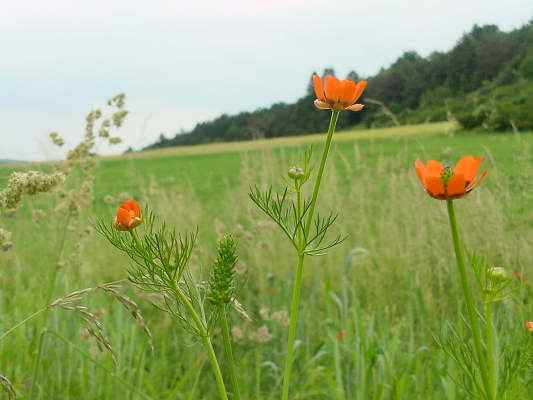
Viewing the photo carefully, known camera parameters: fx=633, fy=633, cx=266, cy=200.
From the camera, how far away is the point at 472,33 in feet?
132

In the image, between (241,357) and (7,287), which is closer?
(241,357)

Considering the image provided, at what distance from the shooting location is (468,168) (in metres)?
0.92

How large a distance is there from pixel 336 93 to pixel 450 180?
251mm

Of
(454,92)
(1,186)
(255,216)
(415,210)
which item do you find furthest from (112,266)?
(454,92)

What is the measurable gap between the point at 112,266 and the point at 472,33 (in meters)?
40.0

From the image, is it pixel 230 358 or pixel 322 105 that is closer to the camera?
pixel 230 358

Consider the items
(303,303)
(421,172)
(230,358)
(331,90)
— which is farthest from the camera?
(303,303)

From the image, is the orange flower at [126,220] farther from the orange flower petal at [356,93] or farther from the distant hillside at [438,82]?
the distant hillside at [438,82]

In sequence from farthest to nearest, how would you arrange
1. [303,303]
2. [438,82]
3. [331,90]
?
[438,82] < [303,303] < [331,90]

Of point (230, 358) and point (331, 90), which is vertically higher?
point (331, 90)

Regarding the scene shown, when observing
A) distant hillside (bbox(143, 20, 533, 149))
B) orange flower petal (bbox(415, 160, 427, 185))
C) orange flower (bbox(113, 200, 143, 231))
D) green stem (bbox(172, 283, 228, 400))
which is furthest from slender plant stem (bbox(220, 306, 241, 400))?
distant hillside (bbox(143, 20, 533, 149))

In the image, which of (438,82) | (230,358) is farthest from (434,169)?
(438,82)

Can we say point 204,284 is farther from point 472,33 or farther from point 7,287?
point 472,33

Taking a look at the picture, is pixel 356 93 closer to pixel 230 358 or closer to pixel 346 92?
pixel 346 92
